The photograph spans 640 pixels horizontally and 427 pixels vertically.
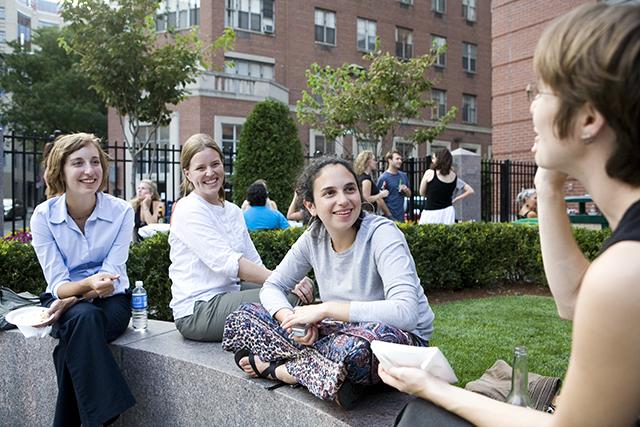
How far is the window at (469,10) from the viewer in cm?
4059

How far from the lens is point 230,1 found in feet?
100

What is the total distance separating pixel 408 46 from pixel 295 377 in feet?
121

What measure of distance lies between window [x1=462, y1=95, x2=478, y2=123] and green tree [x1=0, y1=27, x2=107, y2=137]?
2272 centimetres

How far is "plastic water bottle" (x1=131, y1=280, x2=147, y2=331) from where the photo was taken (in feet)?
13.6

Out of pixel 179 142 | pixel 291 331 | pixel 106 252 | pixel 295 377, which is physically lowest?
pixel 295 377

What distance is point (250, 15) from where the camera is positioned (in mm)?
31094

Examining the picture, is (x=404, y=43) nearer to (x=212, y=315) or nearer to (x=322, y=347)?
(x=212, y=315)

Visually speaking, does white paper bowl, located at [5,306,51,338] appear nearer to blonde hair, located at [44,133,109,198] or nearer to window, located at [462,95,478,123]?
blonde hair, located at [44,133,109,198]

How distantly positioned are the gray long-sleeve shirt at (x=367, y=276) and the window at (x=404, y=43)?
1402 inches

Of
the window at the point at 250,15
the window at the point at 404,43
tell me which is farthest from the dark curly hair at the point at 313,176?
the window at the point at 404,43

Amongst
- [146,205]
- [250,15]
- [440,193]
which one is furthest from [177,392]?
[250,15]

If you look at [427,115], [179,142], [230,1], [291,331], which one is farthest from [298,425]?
[427,115]

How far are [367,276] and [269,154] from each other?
11622 mm

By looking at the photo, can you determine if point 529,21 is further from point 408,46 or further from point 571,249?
point 408,46
